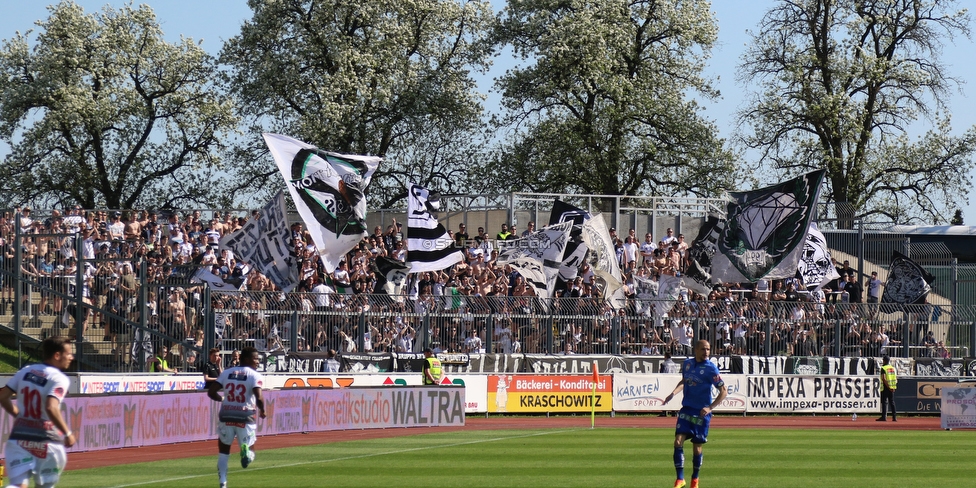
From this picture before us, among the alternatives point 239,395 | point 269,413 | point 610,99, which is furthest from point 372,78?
point 239,395

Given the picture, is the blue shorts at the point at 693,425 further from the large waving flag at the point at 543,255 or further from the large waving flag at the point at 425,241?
the large waving flag at the point at 543,255

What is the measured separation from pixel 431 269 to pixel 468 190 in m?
25.6

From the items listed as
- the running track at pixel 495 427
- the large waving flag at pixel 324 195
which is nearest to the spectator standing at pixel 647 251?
the running track at pixel 495 427

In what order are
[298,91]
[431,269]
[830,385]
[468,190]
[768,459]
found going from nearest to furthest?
1. [768,459]
2. [431,269]
3. [830,385]
4. [298,91]
5. [468,190]

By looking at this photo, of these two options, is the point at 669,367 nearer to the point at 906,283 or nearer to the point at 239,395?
the point at 906,283

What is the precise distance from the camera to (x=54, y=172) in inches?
2147

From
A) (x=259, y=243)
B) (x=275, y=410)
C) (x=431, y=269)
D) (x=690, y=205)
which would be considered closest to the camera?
(x=275, y=410)

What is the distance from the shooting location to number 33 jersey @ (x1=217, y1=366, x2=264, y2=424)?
636 inches

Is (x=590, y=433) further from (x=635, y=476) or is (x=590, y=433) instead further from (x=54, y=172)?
(x=54, y=172)

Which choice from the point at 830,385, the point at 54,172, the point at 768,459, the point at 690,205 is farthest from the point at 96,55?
the point at 768,459

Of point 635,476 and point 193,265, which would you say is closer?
point 635,476

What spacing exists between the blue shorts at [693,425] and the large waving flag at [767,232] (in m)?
19.2

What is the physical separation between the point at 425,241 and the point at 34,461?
1960cm

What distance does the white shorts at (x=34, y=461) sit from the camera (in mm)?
11367
